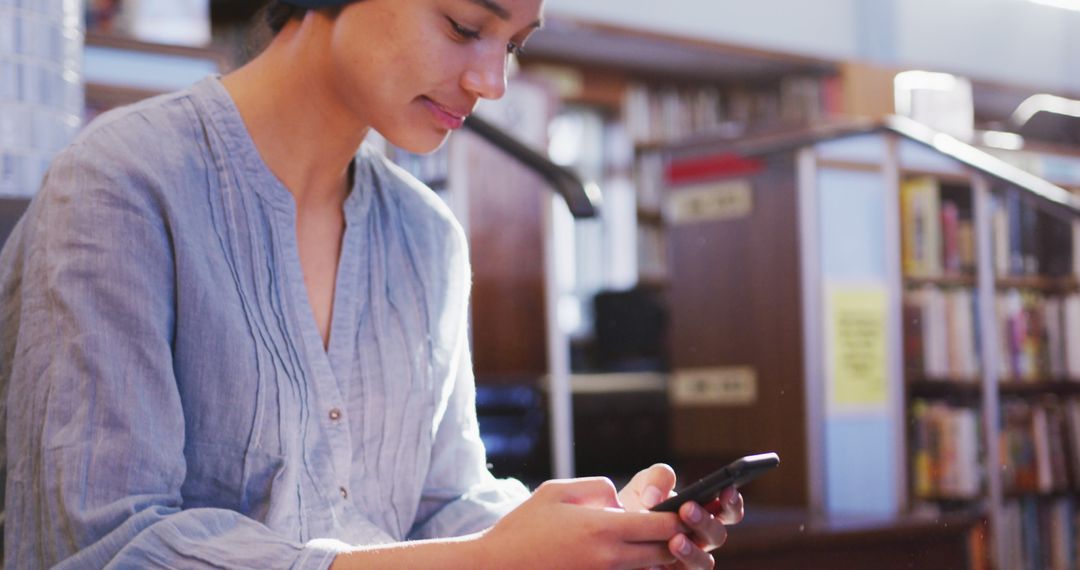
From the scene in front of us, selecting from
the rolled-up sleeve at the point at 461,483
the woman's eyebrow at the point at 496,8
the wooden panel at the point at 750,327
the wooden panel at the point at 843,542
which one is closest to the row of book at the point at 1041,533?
the wooden panel at the point at 750,327

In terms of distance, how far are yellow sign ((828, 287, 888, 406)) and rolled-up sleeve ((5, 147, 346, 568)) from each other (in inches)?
103

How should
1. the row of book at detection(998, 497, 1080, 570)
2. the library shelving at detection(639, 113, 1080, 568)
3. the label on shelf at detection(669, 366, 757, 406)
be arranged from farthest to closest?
the row of book at detection(998, 497, 1080, 570), the label on shelf at detection(669, 366, 757, 406), the library shelving at detection(639, 113, 1080, 568)

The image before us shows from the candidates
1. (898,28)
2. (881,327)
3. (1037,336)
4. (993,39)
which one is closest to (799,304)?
(881,327)

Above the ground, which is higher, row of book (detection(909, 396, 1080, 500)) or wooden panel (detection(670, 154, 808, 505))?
wooden panel (detection(670, 154, 808, 505))

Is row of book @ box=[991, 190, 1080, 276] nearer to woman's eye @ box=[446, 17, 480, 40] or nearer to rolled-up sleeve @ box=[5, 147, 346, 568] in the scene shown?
woman's eye @ box=[446, 17, 480, 40]

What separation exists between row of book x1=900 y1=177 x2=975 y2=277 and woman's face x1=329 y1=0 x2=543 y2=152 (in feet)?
9.24

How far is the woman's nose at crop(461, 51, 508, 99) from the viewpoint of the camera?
3.18 feet

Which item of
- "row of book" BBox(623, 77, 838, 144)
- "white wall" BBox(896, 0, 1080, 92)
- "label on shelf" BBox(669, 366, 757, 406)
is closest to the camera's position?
"label on shelf" BBox(669, 366, 757, 406)

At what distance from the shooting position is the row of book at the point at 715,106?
6.59 m

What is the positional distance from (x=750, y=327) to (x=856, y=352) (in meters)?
0.30

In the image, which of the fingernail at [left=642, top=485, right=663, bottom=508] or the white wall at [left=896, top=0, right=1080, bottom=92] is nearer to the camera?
the fingernail at [left=642, top=485, right=663, bottom=508]

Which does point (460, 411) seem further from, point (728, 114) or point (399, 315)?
point (728, 114)

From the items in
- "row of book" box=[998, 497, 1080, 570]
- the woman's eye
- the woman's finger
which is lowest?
"row of book" box=[998, 497, 1080, 570]

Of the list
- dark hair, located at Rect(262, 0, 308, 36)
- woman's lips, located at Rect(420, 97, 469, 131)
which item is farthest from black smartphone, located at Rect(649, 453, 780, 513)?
dark hair, located at Rect(262, 0, 308, 36)
